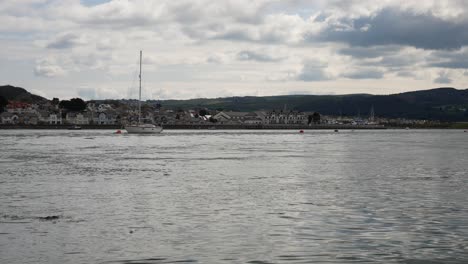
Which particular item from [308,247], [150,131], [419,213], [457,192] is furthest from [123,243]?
[150,131]

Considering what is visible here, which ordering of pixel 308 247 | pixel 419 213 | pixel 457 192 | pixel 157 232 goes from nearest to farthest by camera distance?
pixel 308 247
pixel 157 232
pixel 419 213
pixel 457 192

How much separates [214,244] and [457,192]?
663 inches

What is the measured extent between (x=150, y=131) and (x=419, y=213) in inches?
5822

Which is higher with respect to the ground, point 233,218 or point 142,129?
point 233,218

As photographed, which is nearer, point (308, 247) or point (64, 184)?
point (308, 247)

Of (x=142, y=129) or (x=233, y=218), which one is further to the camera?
(x=142, y=129)

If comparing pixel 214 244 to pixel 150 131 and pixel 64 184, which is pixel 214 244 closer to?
pixel 64 184

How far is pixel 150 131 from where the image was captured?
168 metres

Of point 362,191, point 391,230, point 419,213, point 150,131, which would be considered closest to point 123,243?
point 391,230

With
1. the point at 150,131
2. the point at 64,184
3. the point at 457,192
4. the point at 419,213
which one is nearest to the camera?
the point at 419,213

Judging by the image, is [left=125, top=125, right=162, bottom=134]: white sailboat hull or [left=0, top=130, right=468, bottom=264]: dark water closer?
[left=0, top=130, right=468, bottom=264]: dark water

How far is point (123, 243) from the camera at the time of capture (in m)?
17.8

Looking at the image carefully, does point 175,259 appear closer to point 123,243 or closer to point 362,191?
point 123,243

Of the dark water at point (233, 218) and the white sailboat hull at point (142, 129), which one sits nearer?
the dark water at point (233, 218)
